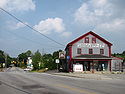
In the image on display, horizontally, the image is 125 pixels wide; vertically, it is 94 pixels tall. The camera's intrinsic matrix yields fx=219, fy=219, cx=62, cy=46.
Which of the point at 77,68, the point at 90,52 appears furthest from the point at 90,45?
the point at 77,68

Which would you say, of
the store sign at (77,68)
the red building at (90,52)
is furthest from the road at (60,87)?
the red building at (90,52)

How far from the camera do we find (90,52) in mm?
50125

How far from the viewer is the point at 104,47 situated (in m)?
50.7

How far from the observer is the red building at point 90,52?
48.3 meters

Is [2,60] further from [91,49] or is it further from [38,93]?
[38,93]

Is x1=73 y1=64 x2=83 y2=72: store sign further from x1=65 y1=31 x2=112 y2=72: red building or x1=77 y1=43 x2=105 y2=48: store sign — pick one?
x1=77 y1=43 x2=105 y2=48: store sign

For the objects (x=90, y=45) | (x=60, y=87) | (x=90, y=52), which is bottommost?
(x=60, y=87)

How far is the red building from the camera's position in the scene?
48.3m

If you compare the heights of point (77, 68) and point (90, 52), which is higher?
point (90, 52)

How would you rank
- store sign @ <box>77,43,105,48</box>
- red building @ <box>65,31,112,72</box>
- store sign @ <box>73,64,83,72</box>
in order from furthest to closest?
1. store sign @ <box>77,43,105,48</box>
2. red building @ <box>65,31,112,72</box>
3. store sign @ <box>73,64,83,72</box>

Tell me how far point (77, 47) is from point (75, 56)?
222cm

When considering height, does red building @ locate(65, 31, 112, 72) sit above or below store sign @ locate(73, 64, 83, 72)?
above

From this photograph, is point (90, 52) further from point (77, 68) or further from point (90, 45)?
point (77, 68)

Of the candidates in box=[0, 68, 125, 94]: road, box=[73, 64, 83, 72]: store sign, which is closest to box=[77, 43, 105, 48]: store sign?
box=[73, 64, 83, 72]: store sign
